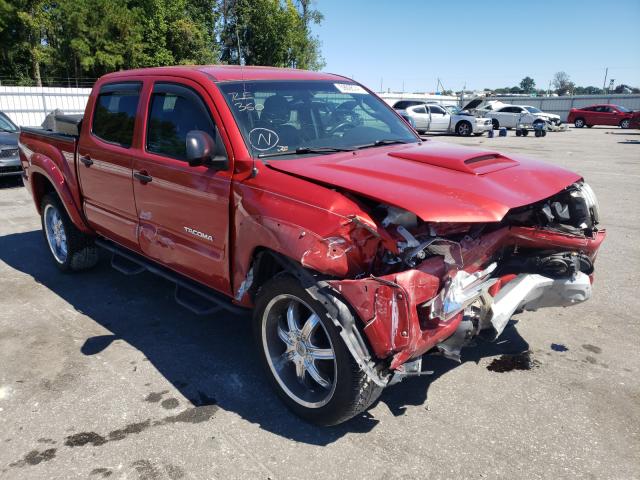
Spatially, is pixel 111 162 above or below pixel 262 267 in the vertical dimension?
above

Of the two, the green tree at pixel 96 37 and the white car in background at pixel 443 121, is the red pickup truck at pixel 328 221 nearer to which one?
the white car in background at pixel 443 121

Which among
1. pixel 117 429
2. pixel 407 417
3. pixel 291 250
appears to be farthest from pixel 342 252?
pixel 117 429

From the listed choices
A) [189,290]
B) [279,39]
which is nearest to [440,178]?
[189,290]

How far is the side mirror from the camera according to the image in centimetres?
331

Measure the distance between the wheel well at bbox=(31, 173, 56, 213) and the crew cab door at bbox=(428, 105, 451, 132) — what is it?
24.4 meters

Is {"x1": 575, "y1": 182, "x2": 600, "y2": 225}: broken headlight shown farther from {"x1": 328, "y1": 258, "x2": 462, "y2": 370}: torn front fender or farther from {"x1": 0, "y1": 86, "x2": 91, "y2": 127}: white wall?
{"x1": 0, "y1": 86, "x2": 91, "y2": 127}: white wall

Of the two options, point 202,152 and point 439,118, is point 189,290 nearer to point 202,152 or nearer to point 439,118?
point 202,152

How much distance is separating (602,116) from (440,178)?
4018 centimetres

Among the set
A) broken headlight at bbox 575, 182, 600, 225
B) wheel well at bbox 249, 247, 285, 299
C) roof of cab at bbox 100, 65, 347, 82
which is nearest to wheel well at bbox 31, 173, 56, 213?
roof of cab at bbox 100, 65, 347, 82

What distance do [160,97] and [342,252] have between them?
7.26ft

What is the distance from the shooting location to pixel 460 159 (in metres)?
3.36

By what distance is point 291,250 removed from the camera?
289 cm

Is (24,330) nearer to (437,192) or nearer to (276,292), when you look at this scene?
(276,292)

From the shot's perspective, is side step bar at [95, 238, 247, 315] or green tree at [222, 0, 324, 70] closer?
side step bar at [95, 238, 247, 315]
